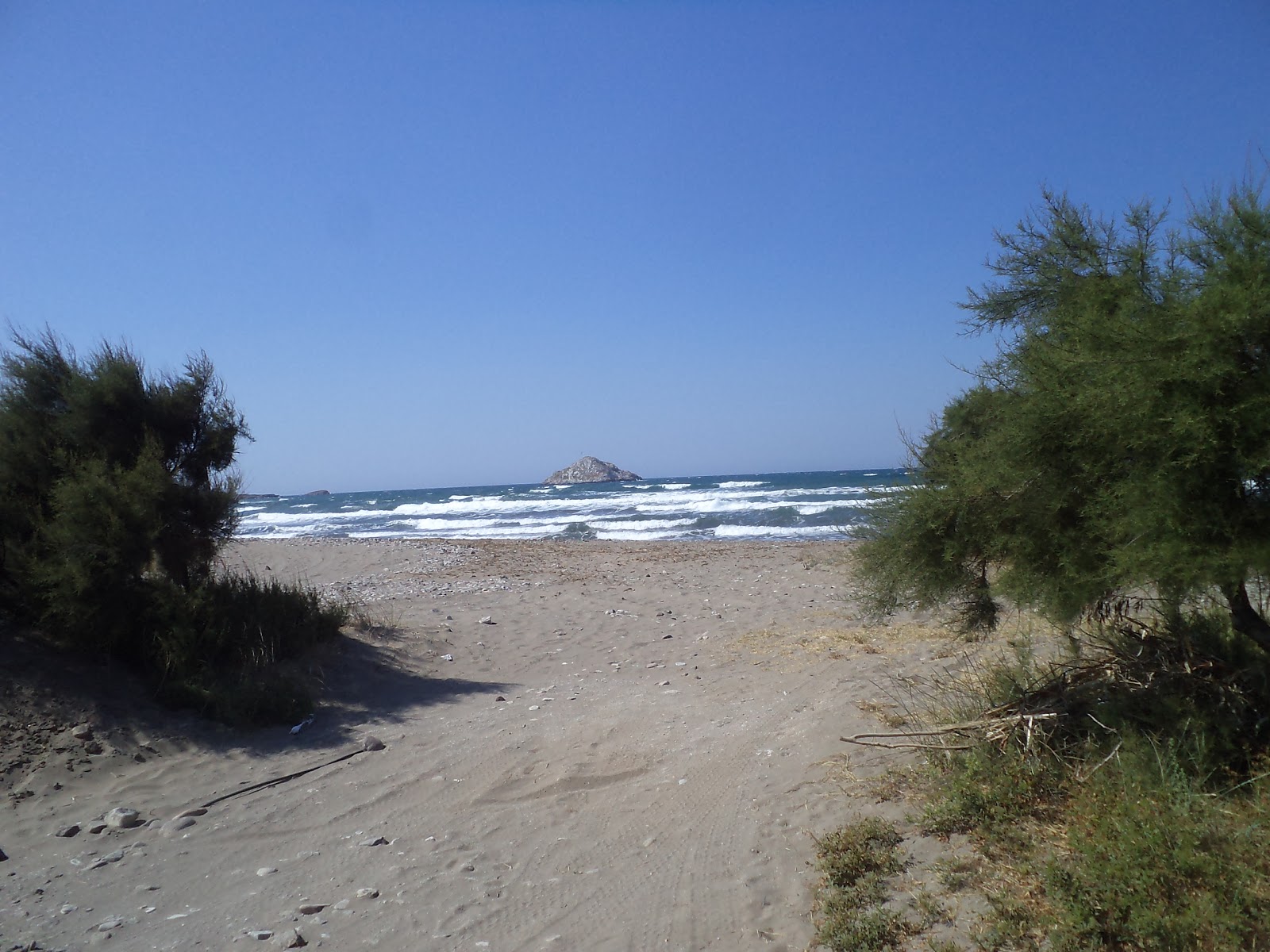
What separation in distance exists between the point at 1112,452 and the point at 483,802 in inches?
183

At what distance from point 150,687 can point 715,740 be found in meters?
5.39

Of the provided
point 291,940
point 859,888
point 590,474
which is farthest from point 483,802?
point 590,474

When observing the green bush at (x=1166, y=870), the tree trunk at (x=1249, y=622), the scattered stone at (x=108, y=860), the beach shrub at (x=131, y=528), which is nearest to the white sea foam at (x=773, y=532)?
the beach shrub at (x=131, y=528)

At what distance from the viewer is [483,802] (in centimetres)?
559

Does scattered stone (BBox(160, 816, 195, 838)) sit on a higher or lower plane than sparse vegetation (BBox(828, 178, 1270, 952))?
lower

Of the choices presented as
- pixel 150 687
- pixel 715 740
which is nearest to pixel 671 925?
pixel 715 740

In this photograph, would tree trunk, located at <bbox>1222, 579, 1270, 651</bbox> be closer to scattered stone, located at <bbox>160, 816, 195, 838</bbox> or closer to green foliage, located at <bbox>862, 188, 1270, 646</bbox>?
green foliage, located at <bbox>862, 188, 1270, 646</bbox>

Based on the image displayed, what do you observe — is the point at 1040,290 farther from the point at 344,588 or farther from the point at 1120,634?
the point at 344,588

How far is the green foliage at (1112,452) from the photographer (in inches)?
143

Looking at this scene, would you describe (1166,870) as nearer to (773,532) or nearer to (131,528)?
(131,528)

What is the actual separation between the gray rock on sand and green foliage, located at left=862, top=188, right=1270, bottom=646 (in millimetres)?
92788

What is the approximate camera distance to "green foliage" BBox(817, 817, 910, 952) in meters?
3.34

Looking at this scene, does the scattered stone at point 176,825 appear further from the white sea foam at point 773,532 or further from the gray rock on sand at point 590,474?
the gray rock on sand at point 590,474

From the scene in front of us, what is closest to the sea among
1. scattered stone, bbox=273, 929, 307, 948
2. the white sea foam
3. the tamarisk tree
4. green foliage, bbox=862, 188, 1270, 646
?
the white sea foam
